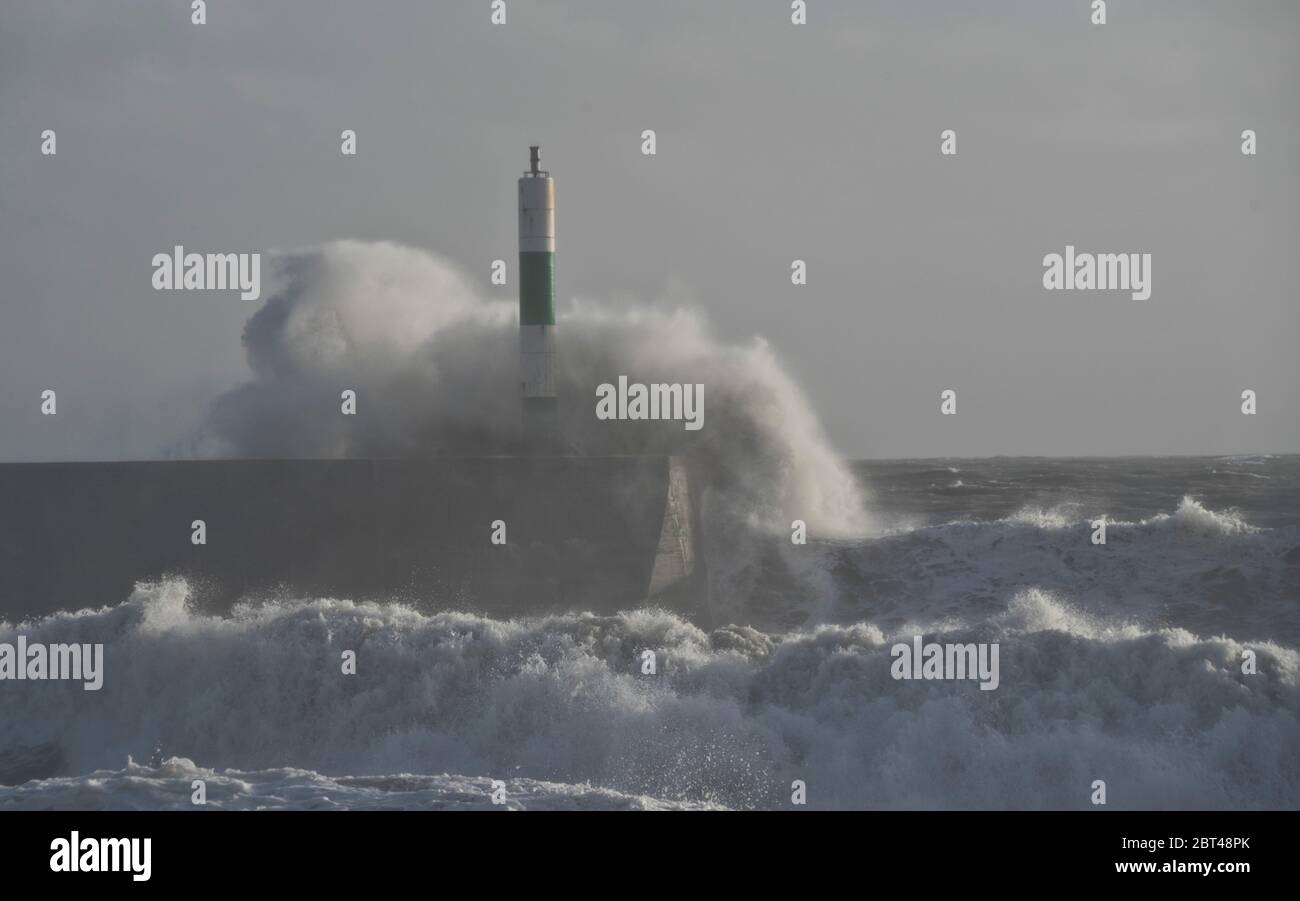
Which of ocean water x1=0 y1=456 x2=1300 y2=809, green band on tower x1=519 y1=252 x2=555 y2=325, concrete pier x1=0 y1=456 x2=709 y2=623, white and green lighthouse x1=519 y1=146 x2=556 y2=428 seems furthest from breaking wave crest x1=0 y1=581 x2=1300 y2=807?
green band on tower x1=519 y1=252 x2=555 y2=325

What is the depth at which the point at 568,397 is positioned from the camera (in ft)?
69.4

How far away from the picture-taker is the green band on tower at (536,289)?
19984 mm

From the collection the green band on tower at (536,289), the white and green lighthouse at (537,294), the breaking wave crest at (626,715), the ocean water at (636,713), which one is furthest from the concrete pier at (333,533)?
the green band on tower at (536,289)

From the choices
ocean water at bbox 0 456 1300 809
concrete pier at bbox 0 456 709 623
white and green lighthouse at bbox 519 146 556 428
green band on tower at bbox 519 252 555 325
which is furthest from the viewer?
green band on tower at bbox 519 252 555 325

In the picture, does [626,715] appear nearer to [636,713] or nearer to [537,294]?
[636,713]

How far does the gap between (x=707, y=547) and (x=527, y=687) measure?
5.99 m

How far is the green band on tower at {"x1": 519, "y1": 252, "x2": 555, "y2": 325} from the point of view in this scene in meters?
20.0

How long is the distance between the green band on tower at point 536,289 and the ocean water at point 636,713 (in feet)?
16.6

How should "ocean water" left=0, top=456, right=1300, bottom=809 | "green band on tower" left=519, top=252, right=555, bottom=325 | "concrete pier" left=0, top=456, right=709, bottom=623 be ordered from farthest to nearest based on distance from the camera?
"green band on tower" left=519, top=252, right=555, bottom=325 → "concrete pier" left=0, top=456, right=709, bottom=623 → "ocean water" left=0, top=456, right=1300, bottom=809

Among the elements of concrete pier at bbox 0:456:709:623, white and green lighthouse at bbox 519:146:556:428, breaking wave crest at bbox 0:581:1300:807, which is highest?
white and green lighthouse at bbox 519:146:556:428

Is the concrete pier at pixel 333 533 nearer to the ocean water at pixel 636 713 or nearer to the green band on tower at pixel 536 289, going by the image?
the ocean water at pixel 636 713

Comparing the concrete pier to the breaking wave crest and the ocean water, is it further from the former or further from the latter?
the breaking wave crest

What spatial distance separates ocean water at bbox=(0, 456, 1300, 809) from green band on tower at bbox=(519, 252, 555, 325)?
504 cm
